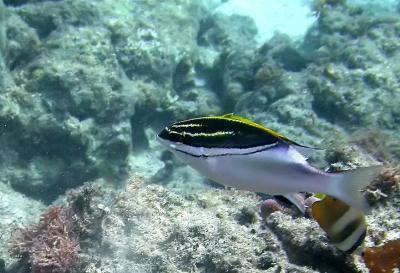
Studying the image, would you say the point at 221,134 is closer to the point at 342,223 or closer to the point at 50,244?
the point at 342,223

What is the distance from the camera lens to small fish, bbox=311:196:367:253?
8.79 ft

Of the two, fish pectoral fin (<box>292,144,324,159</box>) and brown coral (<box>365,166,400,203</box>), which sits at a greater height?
fish pectoral fin (<box>292,144,324,159</box>)

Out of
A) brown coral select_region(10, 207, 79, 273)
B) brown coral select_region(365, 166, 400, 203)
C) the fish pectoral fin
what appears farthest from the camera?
brown coral select_region(10, 207, 79, 273)

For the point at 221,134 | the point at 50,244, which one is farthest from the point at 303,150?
the point at 50,244

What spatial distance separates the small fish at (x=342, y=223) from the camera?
2680 mm

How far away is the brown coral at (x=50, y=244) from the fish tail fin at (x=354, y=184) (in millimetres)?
3535

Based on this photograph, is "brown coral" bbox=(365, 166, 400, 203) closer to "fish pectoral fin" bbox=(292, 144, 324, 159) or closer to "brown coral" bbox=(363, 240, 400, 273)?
"brown coral" bbox=(363, 240, 400, 273)

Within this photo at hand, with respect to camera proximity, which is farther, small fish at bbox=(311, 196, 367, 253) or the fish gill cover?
the fish gill cover

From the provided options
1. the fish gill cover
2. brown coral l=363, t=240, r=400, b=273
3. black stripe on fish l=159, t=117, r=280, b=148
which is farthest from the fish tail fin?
brown coral l=363, t=240, r=400, b=273

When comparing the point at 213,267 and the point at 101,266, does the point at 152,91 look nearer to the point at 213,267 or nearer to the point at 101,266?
the point at 101,266

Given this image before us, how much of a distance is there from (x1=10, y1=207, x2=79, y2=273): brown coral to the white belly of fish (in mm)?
3197

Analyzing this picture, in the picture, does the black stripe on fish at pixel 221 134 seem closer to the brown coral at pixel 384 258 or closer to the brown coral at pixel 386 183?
the brown coral at pixel 384 258

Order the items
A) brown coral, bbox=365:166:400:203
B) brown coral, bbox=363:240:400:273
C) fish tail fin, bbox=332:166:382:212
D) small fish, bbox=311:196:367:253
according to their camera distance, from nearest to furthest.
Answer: fish tail fin, bbox=332:166:382:212 < small fish, bbox=311:196:367:253 < brown coral, bbox=363:240:400:273 < brown coral, bbox=365:166:400:203

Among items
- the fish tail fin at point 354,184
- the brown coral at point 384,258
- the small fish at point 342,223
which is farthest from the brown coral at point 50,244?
the fish tail fin at point 354,184
